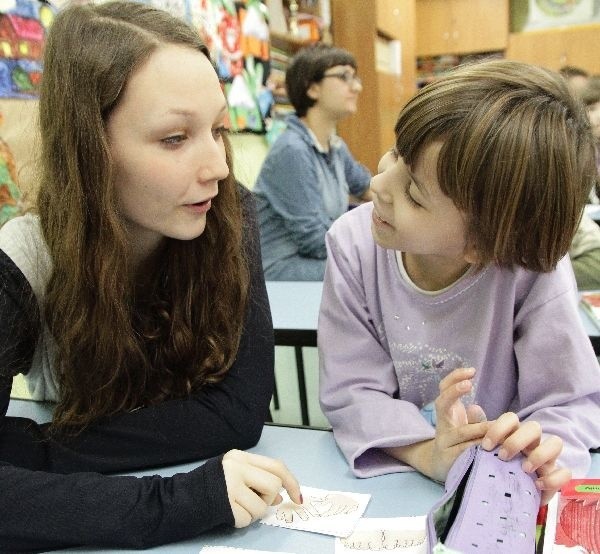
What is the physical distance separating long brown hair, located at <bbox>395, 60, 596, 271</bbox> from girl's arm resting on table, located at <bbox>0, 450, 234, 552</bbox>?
456 mm

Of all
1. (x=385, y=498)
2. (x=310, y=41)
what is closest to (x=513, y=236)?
(x=385, y=498)

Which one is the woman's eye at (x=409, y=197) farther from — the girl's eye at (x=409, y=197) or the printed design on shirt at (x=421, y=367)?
the printed design on shirt at (x=421, y=367)

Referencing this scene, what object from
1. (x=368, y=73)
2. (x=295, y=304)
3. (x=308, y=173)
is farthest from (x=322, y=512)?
(x=368, y=73)

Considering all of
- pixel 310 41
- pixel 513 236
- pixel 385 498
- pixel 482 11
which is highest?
pixel 482 11

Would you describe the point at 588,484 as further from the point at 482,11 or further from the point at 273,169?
the point at 482,11

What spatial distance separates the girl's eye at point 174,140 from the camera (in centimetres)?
76

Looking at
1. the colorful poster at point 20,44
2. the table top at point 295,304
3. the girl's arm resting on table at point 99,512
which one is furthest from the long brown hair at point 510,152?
the colorful poster at point 20,44

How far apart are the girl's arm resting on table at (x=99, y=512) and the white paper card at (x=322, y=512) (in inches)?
2.7

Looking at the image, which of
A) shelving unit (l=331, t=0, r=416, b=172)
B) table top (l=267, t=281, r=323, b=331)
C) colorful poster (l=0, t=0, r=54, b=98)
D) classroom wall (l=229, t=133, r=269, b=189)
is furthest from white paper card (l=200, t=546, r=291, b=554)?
shelving unit (l=331, t=0, r=416, b=172)

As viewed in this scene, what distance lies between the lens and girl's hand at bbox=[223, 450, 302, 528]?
2.15 ft

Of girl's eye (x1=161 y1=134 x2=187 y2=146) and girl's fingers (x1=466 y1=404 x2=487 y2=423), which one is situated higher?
girl's eye (x1=161 y1=134 x2=187 y2=146)

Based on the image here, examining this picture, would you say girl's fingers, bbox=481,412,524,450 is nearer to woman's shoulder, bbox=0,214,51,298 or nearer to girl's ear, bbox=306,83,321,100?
woman's shoulder, bbox=0,214,51,298

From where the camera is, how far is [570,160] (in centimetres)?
71

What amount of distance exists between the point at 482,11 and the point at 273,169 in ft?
14.7
